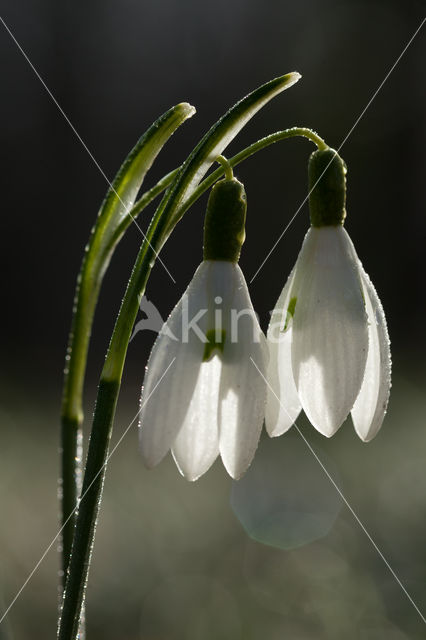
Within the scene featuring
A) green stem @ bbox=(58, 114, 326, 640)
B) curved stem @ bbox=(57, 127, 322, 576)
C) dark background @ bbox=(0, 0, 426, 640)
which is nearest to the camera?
green stem @ bbox=(58, 114, 326, 640)

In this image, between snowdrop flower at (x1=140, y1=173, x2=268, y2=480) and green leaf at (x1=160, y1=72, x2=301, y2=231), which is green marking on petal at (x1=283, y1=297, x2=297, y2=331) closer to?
snowdrop flower at (x1=140, y1=173, x2=268, y2=480)

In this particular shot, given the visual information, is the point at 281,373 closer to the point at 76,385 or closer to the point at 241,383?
the point at 241,383

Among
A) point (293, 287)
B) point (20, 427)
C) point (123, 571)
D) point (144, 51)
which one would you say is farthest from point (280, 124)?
point (293, 287)

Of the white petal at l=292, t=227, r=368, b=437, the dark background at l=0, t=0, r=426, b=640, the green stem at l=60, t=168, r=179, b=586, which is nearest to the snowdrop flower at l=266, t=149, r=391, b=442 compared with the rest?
the white petal at l=292, t=227, r=368, b=437

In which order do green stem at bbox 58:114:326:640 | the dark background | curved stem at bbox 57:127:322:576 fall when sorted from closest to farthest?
green stem at bbox 58:114:326:640 → curved stem at bbox 57:127:322:576 → the dark background

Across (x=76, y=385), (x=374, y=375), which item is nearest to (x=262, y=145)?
(x=374, y=375)

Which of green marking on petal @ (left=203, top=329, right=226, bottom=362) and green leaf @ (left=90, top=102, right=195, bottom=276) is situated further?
green leaf @ (left=90, top=102, right=195, bottom=276)

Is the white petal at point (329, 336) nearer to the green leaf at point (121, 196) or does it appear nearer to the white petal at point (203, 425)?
the white petal at point (203, 425)

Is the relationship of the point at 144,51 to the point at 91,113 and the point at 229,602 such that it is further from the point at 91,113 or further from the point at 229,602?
the point at 229,602
